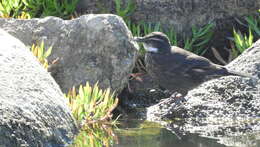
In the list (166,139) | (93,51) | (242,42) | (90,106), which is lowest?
(166,139)

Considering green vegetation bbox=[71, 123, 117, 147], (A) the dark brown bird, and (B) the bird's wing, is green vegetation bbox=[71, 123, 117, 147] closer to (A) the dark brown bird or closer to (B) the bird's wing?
(A) the dark brown bird

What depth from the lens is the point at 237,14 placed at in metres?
10.2

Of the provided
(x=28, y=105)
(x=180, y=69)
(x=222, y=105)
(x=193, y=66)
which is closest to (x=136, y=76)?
(x=180, y=69)

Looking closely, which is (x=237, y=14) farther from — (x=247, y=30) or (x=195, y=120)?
(x=195, y=120)

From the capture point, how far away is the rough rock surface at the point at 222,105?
7.35 m

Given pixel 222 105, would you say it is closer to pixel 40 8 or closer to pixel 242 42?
pixel 242 42

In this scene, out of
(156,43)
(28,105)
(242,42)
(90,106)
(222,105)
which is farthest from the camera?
(242,42)

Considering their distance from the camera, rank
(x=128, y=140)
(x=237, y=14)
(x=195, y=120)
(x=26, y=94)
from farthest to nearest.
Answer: (x=237, y=14), (x=195, y=120), (x=128, y=140), (x=26, y=94)

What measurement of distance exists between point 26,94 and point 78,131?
2.92 ft

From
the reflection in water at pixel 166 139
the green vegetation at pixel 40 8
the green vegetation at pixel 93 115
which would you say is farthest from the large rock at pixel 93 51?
the green vegetation at pixel 40 8

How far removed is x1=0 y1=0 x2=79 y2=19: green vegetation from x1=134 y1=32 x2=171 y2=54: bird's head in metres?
2.00

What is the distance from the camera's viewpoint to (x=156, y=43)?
8500 mm

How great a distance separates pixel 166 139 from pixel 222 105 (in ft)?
4.39

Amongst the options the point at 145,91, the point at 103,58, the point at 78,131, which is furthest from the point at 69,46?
the point at 78,131
